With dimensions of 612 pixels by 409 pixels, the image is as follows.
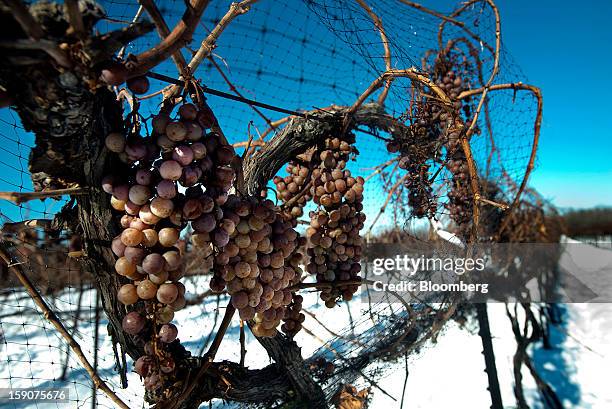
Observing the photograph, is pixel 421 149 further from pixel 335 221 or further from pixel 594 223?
pixel 594 223

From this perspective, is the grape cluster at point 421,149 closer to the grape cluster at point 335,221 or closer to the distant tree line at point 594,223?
the grape cluster at point 335,221

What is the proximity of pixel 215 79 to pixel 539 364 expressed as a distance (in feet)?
11.0

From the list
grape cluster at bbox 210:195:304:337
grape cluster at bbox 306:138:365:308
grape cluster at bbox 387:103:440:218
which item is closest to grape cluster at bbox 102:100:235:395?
grape cluster at bbox 210:195:304:337

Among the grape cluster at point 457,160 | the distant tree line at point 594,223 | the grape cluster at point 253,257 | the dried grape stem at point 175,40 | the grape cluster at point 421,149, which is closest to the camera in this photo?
the dried grape stem at point 175,40

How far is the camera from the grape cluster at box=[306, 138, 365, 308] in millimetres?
1130

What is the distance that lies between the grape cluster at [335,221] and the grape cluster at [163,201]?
1.69 feet

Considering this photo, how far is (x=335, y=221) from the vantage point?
1.13m

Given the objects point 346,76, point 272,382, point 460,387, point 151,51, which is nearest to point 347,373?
point 272,382

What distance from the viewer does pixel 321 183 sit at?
3.75 feet

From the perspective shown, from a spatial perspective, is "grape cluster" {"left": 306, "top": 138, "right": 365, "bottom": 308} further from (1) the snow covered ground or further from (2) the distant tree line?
(2) the distant tree line

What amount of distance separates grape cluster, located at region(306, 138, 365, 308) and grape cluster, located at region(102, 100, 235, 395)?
52cm

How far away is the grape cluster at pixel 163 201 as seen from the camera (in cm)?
59

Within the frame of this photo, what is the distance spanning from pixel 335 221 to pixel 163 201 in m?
0.63

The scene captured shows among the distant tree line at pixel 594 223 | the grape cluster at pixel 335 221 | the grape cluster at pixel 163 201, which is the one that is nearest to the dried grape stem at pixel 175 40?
the grape cluster at pixel 163 201
